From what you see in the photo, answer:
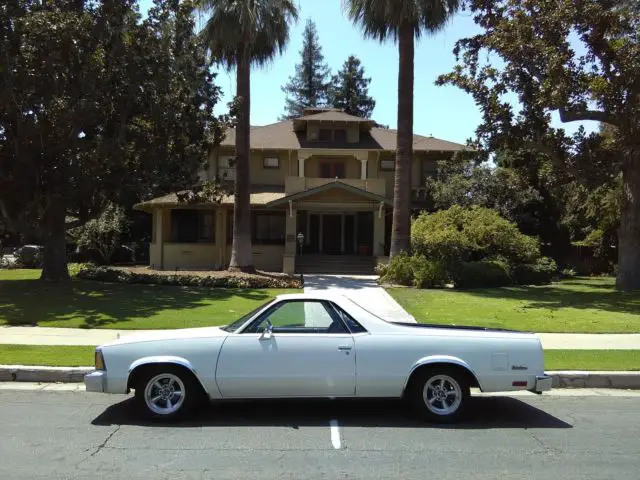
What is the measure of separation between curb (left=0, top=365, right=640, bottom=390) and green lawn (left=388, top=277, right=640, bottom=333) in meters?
4.15

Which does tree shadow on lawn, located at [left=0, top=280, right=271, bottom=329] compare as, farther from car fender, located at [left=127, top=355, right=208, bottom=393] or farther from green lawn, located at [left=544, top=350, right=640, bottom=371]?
green lawn, located at [left=544, top=350, right=640, bottom=371]

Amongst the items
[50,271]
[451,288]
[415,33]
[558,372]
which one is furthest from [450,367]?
[415,33]

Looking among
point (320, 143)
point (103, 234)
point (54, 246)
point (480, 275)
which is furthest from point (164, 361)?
point (103, 234)

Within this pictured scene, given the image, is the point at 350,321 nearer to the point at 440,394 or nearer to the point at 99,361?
the point at 440,394

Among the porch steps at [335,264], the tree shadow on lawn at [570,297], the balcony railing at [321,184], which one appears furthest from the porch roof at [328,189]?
the tree shadow on lawn at [570,297]

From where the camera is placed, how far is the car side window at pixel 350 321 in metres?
6.39

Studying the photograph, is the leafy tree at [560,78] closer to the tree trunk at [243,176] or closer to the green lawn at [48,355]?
the tree trunk at [243,176]

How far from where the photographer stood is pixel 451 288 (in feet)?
68.3

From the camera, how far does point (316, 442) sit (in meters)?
5.66

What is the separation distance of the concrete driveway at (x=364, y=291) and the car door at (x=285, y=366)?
6.19 m

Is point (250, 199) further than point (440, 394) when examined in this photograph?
Yes

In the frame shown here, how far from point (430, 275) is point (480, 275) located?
1.83m

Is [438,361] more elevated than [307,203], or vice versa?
[307,203]

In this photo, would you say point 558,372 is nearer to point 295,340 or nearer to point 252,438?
point 295,340
